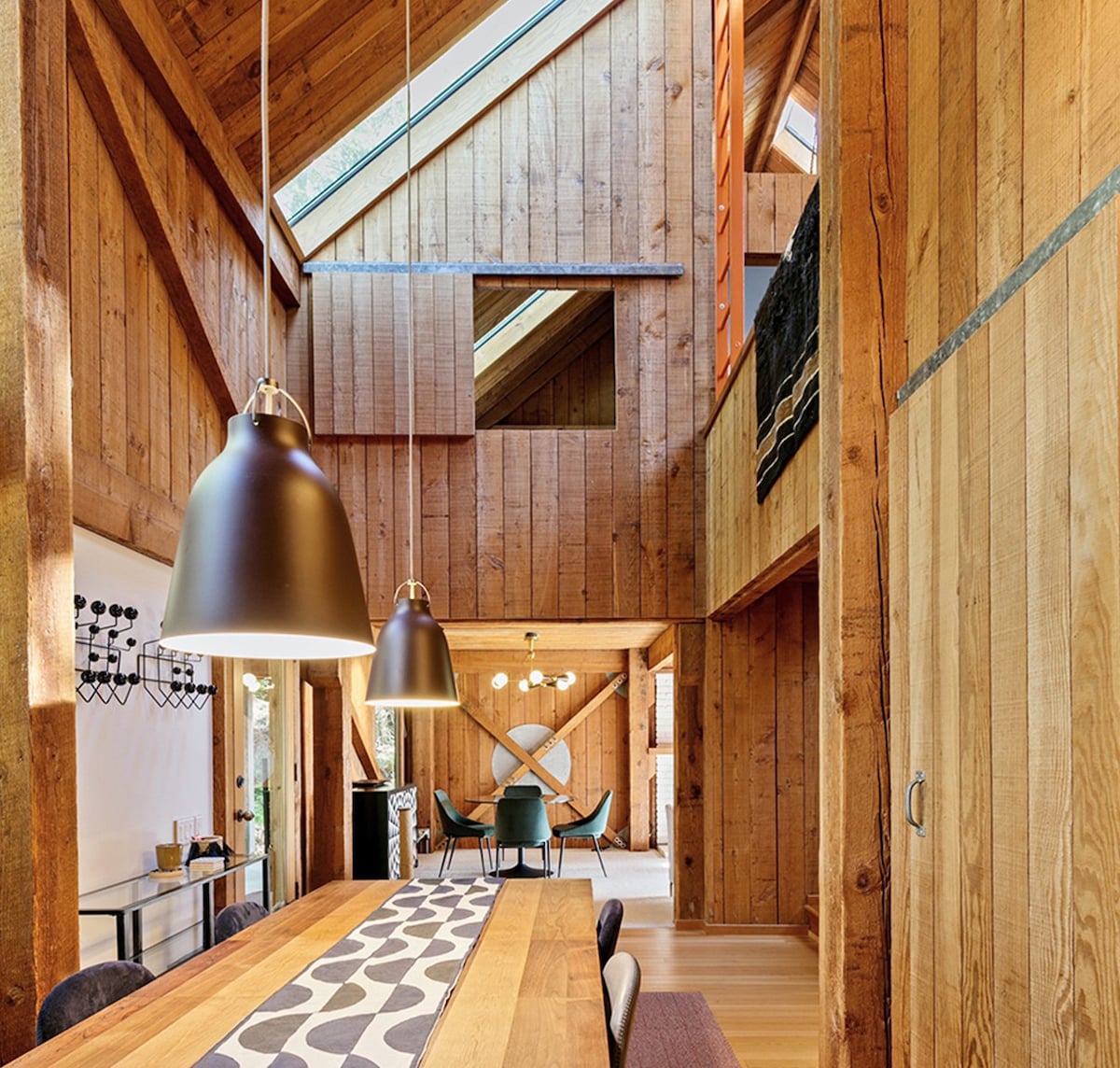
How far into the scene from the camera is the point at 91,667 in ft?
11.8

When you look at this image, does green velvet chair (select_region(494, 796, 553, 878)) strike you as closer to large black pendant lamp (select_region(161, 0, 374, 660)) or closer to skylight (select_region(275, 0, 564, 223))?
skylight (select_region(275, 0, 564, 223))

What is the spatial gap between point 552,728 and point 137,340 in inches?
295

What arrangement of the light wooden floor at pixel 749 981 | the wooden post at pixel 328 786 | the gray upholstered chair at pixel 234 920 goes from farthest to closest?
the wooden post at pixel 328 786 → the light wooden floor at pixel 749 981 → the gray upholstered chair at pixel 234 920

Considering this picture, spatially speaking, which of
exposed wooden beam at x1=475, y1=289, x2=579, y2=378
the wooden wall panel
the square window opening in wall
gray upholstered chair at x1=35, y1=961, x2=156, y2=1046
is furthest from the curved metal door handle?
exposed wooden beam at x1=475, y1=289, x2=579, y2=378

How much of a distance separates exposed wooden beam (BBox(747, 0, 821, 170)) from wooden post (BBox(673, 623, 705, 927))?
380 centimetres

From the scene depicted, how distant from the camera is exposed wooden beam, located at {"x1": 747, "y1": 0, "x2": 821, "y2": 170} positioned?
6.58 meters

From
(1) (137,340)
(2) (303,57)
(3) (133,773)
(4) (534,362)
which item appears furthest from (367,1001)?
(4) (534,362)

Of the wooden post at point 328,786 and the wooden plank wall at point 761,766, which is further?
the wooden post at point 328,786

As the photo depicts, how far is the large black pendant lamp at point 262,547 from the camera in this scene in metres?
1.65

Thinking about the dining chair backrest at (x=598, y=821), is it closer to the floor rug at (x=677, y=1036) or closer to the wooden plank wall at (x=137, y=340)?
the floor rug at (x=677, y=1036)

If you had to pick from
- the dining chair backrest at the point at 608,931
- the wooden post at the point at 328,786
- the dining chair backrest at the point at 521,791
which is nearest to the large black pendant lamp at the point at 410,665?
the dining chair backrest at the point at 608,931

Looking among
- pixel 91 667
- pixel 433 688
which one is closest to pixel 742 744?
pixel 433 688

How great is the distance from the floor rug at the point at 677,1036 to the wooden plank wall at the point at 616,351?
228 centimetres

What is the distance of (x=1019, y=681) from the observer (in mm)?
1554
